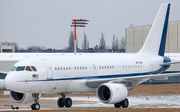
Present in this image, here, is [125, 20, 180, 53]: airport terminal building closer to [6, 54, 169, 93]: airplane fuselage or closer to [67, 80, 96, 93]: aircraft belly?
[6, 54, 169, 93]: airplane fuselage

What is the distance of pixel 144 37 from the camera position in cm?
8750

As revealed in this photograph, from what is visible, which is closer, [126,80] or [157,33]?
[126,80]

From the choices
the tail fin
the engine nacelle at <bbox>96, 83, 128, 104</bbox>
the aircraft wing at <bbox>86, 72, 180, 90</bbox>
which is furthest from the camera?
the tail fin

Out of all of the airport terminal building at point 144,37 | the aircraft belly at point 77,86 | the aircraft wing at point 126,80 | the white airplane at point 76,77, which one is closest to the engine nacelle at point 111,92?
the white airplane at point 76,77

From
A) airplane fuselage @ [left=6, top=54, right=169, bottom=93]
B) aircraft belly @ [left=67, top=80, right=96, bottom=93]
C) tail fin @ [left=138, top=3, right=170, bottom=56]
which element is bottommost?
aircraft belly @ [left=67, top=80, right=96, bottom=93]

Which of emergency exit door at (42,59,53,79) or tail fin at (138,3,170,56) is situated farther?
tail fin at (138,3,170,56)

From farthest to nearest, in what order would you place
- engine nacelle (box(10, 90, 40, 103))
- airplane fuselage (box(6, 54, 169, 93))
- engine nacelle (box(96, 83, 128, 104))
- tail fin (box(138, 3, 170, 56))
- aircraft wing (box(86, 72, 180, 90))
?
tail fin (box(138, 3, 170, 56)) → aircraft wing (box(86, 72, 180, 90)) → engine nacelle (box(10, 90, 40, 103)) → engine nacelle (box(96, 83, 128, 104)) → airplane fuselage (box(6, 54, 169, 93))

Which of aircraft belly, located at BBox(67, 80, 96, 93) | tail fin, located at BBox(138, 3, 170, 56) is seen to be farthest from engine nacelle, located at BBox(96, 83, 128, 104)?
tail fin, located at BBox(138, 3, 170, 56)

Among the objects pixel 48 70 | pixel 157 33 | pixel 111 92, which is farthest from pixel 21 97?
pixel 157 33

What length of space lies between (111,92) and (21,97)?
6557 mm

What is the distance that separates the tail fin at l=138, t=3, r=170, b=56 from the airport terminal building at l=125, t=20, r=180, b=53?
4167 cm

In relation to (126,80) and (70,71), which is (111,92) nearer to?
(126,80)

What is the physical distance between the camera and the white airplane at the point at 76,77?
23297 mm

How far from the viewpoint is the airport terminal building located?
253 feet
